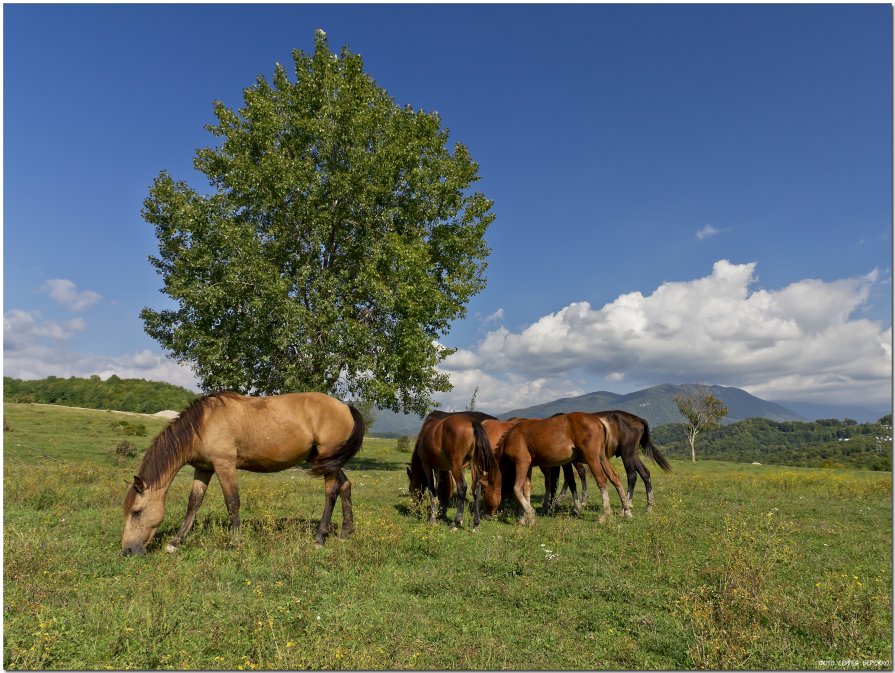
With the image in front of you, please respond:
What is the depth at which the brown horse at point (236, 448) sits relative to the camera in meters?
8.19

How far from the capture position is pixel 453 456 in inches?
432

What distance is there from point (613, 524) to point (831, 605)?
5.31 meters

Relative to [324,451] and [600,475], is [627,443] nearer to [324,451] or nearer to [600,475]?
[600,475]

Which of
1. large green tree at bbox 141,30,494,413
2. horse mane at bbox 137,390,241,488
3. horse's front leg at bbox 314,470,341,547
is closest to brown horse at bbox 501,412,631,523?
horse's front leg at bbox 314,470,341,547

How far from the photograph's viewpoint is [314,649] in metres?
4.82

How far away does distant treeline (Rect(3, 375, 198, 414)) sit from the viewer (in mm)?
73131

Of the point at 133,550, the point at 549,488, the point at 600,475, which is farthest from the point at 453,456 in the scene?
the point at 133,550

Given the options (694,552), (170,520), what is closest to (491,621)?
(694,552)

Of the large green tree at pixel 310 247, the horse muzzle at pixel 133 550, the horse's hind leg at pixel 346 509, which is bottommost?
the horse muzzle at pixel 133 550

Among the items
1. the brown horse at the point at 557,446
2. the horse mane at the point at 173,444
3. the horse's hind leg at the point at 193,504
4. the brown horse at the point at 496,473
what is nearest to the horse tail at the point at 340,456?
the horse's hind leg at the point at 193,504

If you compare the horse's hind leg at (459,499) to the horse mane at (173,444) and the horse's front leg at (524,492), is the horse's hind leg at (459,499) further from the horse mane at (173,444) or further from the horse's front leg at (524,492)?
the horse mane at (173,444)

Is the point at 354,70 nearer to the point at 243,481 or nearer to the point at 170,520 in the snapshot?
the point at 243,481

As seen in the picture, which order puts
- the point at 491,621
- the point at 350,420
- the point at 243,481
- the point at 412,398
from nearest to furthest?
the point at 491,621, the point at 350,420, the point at 243,481, the point at 412,398

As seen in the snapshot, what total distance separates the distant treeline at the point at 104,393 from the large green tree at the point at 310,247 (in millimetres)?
57841
